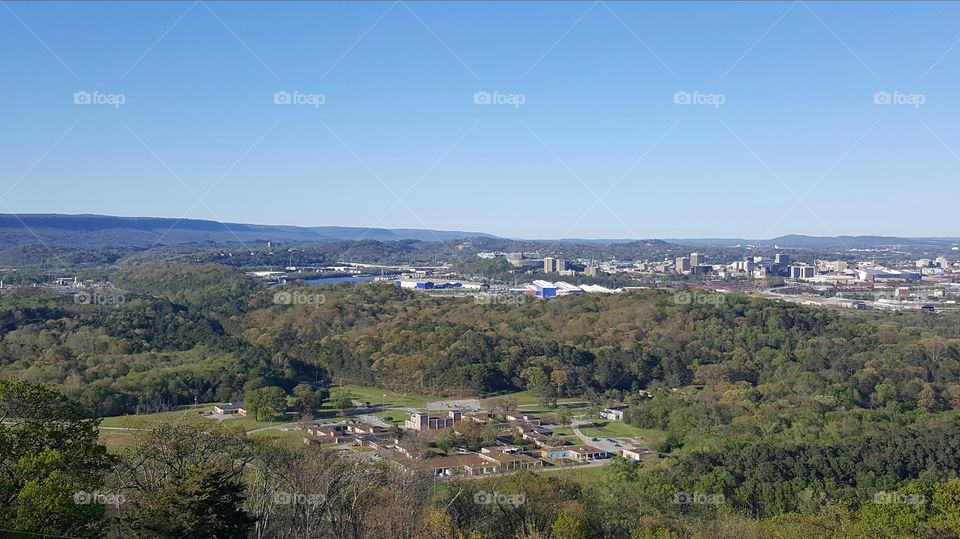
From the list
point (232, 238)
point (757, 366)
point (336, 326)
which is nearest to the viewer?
point (757, 366)

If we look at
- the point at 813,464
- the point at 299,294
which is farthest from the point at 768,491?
the point at 299,294

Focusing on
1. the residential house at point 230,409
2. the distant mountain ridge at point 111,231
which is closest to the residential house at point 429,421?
the residential house at point 230,409

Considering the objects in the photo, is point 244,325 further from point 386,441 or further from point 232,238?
point 232,238

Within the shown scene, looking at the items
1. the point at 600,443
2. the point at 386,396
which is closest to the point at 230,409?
the point at 386,396

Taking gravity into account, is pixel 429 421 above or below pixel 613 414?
above

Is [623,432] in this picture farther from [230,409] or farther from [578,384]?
[230,409]

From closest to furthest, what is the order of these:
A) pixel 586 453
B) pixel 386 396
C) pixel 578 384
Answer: pixel 586 453 < pixel 386 396 < pixel 578 384

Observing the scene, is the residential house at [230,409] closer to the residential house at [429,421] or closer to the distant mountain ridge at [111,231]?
the residential house at [429,421]

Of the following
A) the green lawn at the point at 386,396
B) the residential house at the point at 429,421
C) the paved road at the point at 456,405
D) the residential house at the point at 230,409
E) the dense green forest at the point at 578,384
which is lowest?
the green lawn at the point at 386,396
